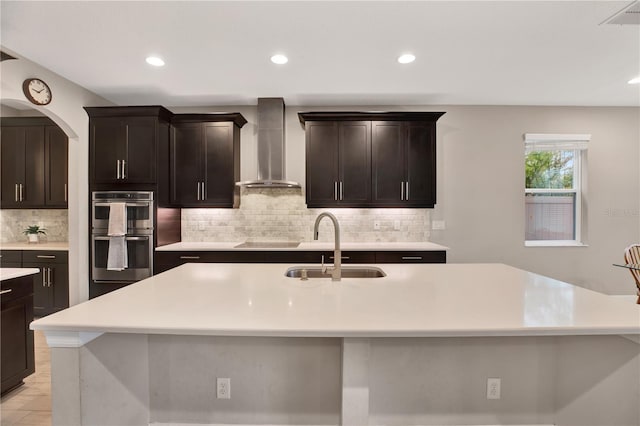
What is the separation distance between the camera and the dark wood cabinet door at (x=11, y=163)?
4008 mm

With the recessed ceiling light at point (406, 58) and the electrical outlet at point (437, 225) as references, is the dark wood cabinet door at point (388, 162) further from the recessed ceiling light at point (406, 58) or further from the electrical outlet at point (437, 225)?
the recessed ceiling light at point (406, 58)

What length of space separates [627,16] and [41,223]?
654cm

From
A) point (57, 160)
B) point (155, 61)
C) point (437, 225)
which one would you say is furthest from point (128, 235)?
point (437, 225)

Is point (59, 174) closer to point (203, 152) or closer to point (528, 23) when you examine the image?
point (203, 152)

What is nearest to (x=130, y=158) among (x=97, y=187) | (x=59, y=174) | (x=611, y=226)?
(x=97, y=187)

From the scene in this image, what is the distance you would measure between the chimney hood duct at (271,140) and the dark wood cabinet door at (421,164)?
1403 mm

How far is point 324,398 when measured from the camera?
163 cm

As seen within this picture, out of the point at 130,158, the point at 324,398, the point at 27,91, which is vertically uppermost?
the point at 27,91

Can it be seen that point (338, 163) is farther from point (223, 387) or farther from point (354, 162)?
point (223, 387)

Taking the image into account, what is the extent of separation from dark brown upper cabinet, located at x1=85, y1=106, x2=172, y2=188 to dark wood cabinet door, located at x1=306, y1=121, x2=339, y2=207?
5.74 feet

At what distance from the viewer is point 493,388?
1611mm

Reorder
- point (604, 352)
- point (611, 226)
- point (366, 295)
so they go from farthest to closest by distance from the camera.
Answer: point (611, 226) < point (366, 295) < point (604, 352)

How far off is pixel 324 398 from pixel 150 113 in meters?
3.45

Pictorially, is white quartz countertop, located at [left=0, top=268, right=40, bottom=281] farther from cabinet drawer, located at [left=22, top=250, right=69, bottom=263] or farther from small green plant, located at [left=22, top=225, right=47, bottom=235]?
small green plant, located at [left=22, top=225, right=47, bottom=235]
